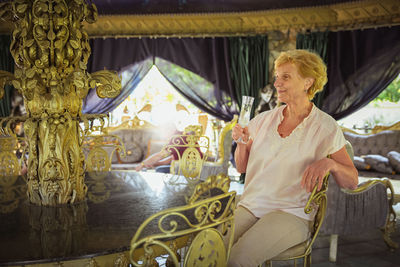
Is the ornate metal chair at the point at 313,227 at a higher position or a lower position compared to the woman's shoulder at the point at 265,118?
lower

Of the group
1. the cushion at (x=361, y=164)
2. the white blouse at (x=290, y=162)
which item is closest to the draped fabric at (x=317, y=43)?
the cushion at (x=361, y=164)

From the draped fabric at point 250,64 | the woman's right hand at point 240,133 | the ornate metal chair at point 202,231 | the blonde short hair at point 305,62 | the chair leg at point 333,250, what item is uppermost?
the draped fabric at point 250,64

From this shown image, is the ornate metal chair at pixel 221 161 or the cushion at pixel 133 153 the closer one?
the ornate metal chair at pixel 221 161

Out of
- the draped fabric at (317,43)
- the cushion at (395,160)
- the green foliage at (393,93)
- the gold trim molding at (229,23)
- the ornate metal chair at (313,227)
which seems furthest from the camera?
the green foliage at (393,93)

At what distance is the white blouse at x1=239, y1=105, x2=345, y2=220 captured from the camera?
1725mm


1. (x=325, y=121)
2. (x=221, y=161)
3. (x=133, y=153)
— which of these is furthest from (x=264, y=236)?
(x=133, y=153)

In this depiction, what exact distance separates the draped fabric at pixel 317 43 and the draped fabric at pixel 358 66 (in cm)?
9

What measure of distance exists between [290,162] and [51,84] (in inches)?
Answer: 42.8

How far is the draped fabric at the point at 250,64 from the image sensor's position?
6.03 metres

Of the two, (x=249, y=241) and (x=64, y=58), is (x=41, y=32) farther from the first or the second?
(x=249, y=241)

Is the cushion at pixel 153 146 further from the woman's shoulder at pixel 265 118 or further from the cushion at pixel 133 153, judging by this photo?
the woman's shoulder at pixel 265 118

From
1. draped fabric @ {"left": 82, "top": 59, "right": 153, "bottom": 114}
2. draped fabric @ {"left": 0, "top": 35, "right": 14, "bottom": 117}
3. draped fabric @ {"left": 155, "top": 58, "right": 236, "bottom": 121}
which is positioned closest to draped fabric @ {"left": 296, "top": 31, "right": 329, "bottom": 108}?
draped fabric @ {"left": 155, "top": 58, "right": 236, "bottom": 121}

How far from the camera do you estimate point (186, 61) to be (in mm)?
6203

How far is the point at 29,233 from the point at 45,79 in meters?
0.59
